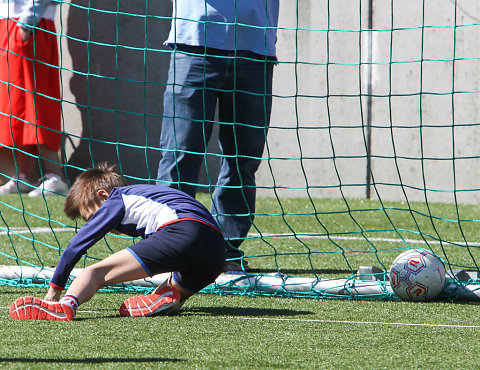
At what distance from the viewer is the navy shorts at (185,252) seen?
113 inches

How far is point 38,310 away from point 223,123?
1.45 metres

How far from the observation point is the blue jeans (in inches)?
147

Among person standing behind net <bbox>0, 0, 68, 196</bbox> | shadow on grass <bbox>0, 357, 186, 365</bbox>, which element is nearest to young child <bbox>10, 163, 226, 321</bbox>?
shadow on grass <bbox>0, 357, 186, 365</bbox>

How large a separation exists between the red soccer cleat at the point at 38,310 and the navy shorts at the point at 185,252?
0.31 meters

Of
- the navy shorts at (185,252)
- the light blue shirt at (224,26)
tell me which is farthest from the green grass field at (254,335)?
the light blue shirt at (224,26)

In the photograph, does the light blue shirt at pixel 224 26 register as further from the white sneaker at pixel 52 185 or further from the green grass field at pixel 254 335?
the white sneaker at pixel 52 185

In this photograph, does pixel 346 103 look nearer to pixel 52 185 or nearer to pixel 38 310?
pixel 52 185

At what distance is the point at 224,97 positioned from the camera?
3.85m

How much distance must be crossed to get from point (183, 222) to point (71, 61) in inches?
225

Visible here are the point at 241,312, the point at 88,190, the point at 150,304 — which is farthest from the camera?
the point at 88,190

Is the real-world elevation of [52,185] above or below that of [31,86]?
below

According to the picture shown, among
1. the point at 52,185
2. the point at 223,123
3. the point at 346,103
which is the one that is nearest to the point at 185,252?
the point at 223,123

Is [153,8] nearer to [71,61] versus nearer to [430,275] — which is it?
[71,61]

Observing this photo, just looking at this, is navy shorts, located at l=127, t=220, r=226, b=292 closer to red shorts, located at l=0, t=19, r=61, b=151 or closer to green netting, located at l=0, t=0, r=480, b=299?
green netting, located at l=0, t=0, r=480, b=299
